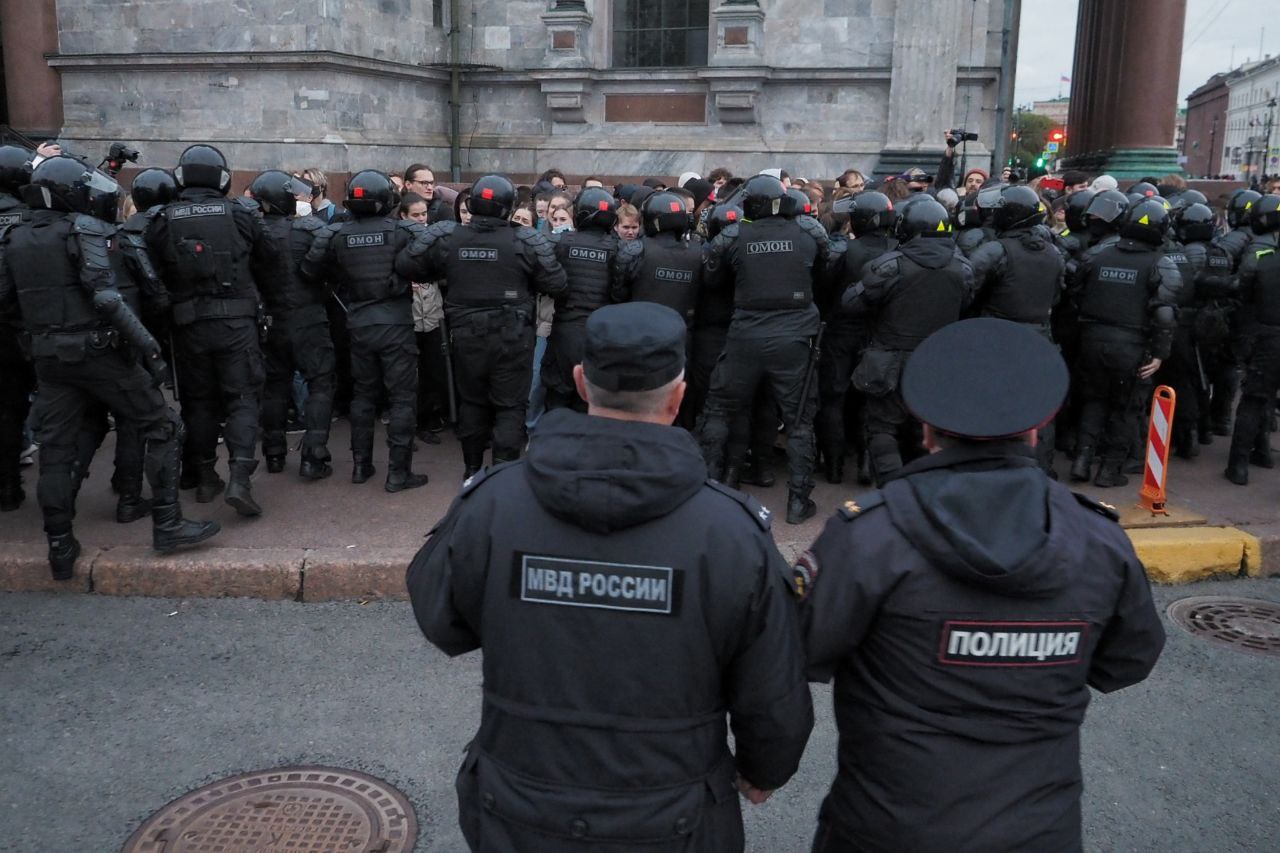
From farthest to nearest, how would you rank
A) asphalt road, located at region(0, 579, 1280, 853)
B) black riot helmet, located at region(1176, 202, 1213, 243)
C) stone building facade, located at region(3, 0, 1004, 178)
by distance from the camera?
stone building facade, located at region(3, 0, 1004, 178)
black riot helmet, located at region(1176, 202, 1213, 243)
asphalt road, located at region(0, 579, 1280, 853)

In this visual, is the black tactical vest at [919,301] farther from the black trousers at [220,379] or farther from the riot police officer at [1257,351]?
the black trousers at [220,379]

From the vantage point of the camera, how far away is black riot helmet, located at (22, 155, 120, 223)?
5746 millimetres

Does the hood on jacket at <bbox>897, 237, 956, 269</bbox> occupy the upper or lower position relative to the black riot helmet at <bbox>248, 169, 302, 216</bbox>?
lower

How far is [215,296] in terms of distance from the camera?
6883 mm

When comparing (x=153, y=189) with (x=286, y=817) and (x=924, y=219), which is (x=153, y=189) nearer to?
(x=286, y=817)

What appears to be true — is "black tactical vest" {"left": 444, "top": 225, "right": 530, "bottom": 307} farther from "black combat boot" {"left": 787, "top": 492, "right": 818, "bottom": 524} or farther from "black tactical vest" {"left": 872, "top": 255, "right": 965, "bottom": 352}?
"black tactical vest" {"left": 872, "top": 255, "right": 965, "bottom": 352}

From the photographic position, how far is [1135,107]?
16.2m

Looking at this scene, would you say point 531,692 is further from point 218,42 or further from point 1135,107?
point 1135,107

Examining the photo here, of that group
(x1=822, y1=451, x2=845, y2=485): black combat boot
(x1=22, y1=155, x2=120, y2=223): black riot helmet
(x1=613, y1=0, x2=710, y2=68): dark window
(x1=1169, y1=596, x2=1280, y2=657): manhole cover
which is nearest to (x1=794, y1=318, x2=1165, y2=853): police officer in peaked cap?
(x1=1169, y1=596, x2=1280, y2=657): manhole cover

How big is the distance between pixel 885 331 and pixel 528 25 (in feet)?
37.6

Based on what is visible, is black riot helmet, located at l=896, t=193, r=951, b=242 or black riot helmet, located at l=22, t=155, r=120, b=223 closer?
black riot helmet, located at l=22, t=155, r=120, b=223

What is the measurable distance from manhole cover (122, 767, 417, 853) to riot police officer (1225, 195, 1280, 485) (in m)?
6.50

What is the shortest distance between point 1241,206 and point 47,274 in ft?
27.5

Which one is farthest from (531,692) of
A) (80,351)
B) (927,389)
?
(80,351)
